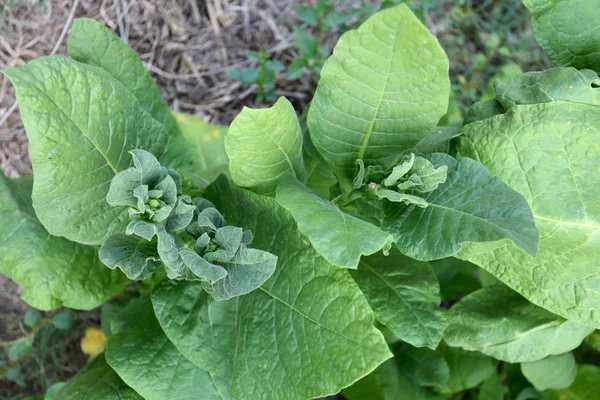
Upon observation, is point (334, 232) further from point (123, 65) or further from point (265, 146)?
point (123, 65)

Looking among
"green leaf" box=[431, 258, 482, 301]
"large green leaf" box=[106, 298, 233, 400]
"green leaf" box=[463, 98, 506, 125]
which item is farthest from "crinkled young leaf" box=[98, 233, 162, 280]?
"green leaf" box=[431, 258, 482, 301]

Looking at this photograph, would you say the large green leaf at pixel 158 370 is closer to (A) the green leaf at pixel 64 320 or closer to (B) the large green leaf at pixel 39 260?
(B) the large green leaf at pixel 39 260

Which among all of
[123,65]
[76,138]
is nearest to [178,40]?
[123,65]

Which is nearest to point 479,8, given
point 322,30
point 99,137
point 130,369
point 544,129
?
point 322,30

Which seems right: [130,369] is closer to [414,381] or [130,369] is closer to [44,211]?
[44,211]

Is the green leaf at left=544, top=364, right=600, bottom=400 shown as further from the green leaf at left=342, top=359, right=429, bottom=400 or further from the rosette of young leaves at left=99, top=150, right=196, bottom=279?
the rosette of young leaves at left=99, top=150, right=196, bottom=279

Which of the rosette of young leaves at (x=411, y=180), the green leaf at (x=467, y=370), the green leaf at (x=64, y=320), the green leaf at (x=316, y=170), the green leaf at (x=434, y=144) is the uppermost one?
the rosette of young leaves at (x=411, y=180)

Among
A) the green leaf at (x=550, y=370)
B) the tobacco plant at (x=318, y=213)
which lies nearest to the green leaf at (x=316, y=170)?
the tobacco plant at (x=318, y=213)
